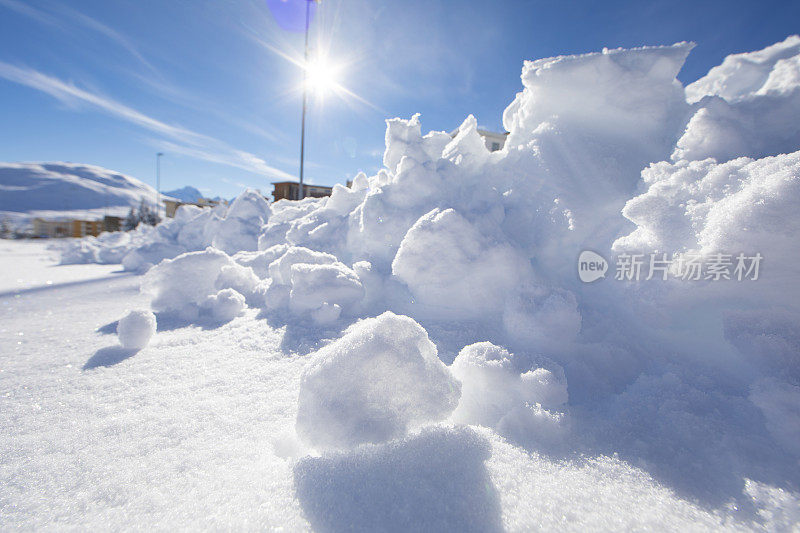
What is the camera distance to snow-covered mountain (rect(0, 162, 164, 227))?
60.2m

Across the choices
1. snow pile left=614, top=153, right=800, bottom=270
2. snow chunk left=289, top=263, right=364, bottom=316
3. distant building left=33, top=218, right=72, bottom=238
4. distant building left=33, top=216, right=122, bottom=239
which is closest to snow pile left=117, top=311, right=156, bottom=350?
snow chunk left=289, top=263, right=364, bottom=316

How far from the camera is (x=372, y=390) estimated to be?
1.02 metres

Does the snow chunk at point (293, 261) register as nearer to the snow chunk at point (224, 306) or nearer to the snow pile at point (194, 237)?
the snow chunk at point (224, 306)

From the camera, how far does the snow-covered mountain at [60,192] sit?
60.2 metres

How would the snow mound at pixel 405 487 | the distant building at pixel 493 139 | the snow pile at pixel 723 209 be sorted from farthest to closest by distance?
1. the distant building at pixel 493 139
2. the snow pile at pixel 723 209
3. the snow mound at pixel 405 487

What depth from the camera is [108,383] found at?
137 centimetres

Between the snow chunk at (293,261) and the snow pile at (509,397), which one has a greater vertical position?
the snow chunk at (293,261)

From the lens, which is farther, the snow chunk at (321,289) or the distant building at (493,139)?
the distant building at (493,139)

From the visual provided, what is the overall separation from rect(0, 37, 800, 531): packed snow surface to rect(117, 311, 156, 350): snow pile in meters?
0.06

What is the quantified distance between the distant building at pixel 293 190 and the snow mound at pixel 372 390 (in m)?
14.7

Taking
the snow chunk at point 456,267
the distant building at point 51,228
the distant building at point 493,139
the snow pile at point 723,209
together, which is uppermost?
the distant building at point 493,139

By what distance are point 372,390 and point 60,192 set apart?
3935 inches

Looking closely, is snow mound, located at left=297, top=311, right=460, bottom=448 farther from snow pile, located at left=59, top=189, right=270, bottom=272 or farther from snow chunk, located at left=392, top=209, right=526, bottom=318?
snow pile, located at left=59, top=189, right=270, bottom=272

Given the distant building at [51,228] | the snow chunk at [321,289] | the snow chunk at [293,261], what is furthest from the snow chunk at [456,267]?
the distant building at [51,228]
